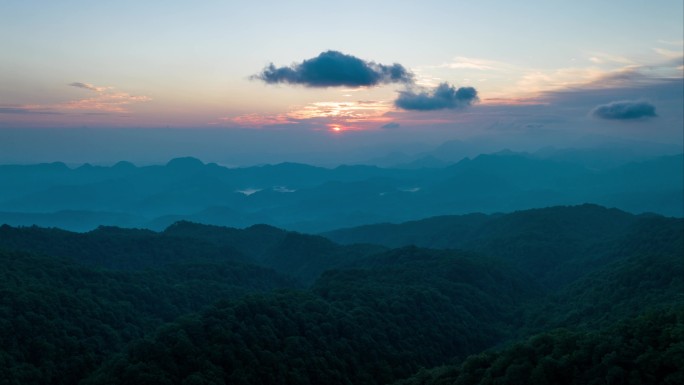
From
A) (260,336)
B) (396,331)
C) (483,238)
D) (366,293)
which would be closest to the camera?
(260,336)

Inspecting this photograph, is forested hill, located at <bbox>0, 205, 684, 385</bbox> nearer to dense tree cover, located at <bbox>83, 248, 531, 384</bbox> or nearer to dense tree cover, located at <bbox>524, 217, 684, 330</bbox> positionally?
dense tree cover, located at <bbox>83, 248, 531, 384</bbox>

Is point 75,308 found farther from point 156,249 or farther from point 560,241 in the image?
point 560,241

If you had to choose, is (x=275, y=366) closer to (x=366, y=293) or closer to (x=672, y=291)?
(x=366, y=293)

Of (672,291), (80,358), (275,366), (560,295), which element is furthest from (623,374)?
(560,295)

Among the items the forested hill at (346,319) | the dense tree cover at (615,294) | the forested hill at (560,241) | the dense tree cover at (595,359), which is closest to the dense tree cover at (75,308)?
the forested hill at (346,319)

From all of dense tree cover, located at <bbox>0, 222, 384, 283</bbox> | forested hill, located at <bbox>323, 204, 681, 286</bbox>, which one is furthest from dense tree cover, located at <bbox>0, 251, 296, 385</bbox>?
forested hill, located at <bbox>323, 204, 681, 286</bbox>
